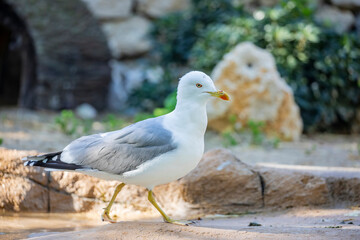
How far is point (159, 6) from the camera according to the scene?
10914 millimetres

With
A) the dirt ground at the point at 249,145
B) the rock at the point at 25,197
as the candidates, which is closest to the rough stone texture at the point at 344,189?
the dirt ground at the point at 249,145

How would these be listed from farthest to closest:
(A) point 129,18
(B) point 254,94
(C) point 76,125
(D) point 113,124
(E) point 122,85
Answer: (A) point 129,18 → (E) point 122,85 → (B) point 254,94 → (C) point 76,125 → (D) point 113,124

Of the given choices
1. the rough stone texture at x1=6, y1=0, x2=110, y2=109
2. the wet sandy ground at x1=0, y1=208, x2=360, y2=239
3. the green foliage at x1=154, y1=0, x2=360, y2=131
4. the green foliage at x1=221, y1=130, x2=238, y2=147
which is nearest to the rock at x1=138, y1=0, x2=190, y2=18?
the green foliage at x1=154, y1=0, x2=360, y2=131

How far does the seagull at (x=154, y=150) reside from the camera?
287cm

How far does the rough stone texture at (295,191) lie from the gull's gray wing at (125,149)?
116 centimetres

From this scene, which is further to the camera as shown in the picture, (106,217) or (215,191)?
(215,191)

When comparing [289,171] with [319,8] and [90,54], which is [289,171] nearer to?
[90,54]

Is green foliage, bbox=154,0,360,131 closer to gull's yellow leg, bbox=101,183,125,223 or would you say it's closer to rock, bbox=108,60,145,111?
rock, bbox=108,60,145,111

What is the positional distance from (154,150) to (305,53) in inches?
230

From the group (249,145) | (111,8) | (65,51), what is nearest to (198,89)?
(249,145)

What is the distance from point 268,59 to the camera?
7.15m

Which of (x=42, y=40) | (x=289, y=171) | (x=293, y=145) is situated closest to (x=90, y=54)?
(x=42, y=40)

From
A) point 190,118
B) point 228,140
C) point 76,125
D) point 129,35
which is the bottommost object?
point 228,140

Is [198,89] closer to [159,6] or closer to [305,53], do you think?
[305,53]
